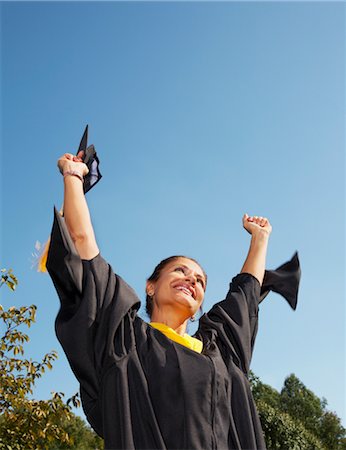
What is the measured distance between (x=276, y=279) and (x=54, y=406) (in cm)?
410

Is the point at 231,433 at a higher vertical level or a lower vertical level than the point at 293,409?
lower

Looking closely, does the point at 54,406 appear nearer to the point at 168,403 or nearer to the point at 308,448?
the point at 168,403

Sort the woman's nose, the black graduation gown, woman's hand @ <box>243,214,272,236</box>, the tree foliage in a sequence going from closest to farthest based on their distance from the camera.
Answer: the black graduation gown, the woman's nose, woman's hand @ <box>243,214,272,236</box>, the tree foliage

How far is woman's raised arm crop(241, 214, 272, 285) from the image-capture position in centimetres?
326

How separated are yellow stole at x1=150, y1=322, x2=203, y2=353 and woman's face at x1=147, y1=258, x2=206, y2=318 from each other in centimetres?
14

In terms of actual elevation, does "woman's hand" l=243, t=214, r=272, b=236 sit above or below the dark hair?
above

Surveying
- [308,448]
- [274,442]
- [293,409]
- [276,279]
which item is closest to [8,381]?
[276,279]

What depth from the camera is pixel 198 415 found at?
7.72 feet

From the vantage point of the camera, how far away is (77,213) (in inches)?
106

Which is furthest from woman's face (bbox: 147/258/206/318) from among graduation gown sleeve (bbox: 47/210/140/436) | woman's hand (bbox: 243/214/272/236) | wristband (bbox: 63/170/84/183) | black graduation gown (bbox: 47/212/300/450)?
wristband (bbox: 63/170/84/183)

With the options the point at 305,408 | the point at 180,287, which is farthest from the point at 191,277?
the point at 305,408

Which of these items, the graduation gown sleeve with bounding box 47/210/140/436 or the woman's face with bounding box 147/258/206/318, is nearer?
the graduation gown sleeve with bounding box 47/210/140/436

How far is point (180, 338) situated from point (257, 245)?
34.0 inches

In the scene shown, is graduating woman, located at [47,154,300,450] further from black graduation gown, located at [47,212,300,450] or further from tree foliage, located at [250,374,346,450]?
tree foliage, located at [250,374,346,450]
